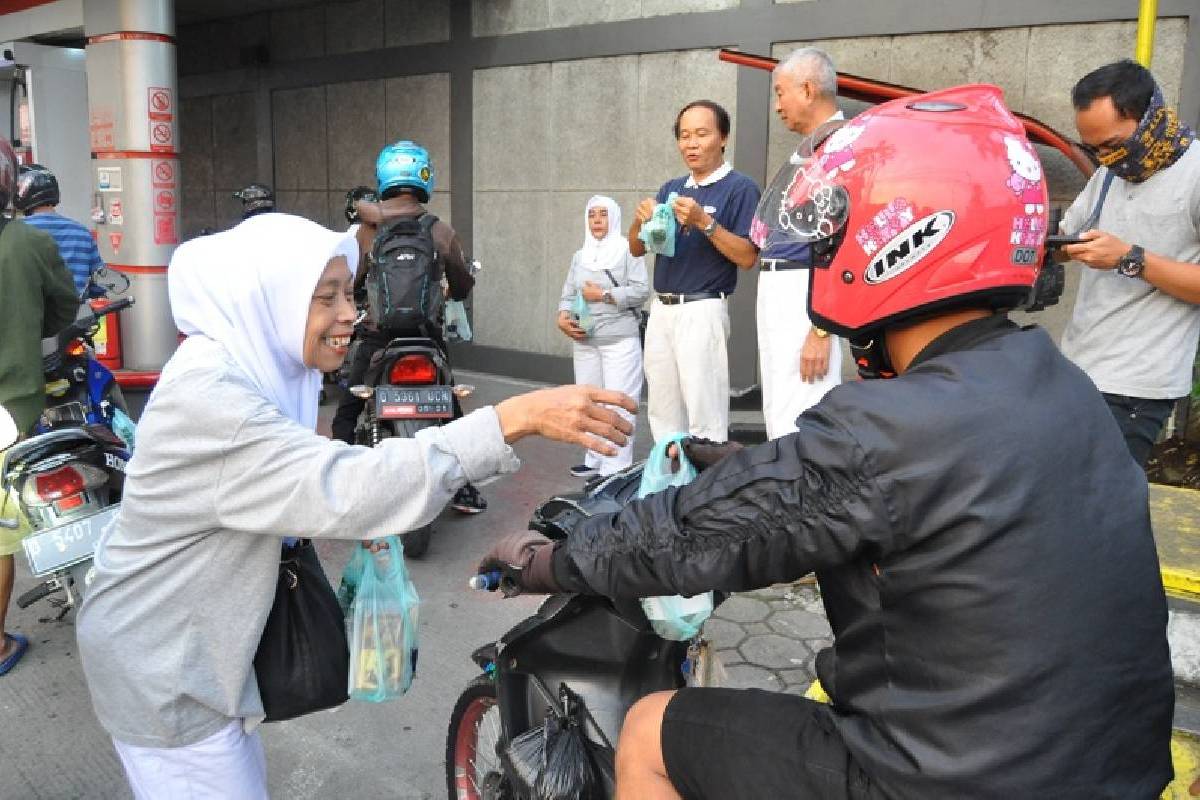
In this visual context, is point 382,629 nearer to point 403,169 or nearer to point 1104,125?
point 1104,125

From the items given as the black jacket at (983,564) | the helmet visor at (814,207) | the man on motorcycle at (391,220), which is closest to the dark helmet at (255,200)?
the man on motorcycle at (391,220)

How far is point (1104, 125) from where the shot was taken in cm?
335

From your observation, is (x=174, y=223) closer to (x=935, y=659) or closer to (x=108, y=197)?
(x=108, y=197)

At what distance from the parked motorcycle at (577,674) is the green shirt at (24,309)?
109 inches

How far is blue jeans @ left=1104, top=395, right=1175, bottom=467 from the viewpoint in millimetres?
3506

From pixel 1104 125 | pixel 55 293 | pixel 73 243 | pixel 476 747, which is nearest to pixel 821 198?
pixel 476 747

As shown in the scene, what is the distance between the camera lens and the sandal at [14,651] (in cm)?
359

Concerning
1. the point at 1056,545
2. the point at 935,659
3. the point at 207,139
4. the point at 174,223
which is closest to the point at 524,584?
the point at 935,659

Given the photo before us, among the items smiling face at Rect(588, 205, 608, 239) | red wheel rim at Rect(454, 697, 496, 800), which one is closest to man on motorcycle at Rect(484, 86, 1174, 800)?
red wheel rim at Rect(454, 697, 496, 800)

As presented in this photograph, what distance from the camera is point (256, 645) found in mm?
1857

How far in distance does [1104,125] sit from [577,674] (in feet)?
9.09

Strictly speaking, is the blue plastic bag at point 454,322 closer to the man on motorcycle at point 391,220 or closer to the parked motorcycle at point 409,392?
the man on motorcycle at point 391,220

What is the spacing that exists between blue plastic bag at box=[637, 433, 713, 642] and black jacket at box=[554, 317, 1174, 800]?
47 centimetres

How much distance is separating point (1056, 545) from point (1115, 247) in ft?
7.89
